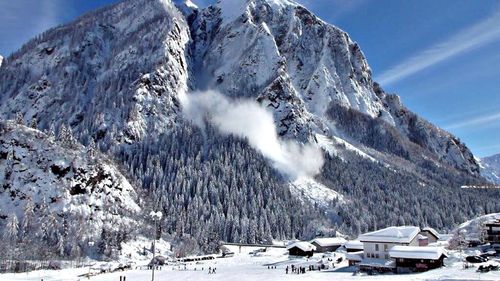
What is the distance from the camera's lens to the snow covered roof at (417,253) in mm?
80312

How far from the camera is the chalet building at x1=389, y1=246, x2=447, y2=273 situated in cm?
8044

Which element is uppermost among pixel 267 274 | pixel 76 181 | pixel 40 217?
pixel 76 181

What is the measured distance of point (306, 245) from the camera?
12200cm

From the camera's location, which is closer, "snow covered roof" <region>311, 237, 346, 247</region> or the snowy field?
the snowy field

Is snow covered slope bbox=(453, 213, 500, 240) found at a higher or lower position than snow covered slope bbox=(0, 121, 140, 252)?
lower

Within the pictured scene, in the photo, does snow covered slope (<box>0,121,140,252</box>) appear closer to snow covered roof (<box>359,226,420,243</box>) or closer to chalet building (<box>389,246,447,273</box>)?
snow covered roof (<box>359,226,420,243</box>)

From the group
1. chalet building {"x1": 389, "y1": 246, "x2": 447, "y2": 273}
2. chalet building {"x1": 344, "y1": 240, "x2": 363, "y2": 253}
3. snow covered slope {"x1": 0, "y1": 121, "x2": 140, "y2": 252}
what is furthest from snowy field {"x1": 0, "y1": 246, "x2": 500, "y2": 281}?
snow covered slope {"x1": 0, "y1": 121, "x2": 140, "y2": 252}

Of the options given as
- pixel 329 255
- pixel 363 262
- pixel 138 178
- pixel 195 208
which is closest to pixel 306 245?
pixel 329 255

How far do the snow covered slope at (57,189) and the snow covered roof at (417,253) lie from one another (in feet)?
233

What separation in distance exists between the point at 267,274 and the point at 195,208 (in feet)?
274

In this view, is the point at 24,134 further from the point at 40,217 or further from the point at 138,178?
the point at 138,178

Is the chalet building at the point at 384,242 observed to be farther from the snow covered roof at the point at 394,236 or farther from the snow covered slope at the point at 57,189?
the snow covered slope at the point at 57,189

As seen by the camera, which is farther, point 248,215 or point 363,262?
point 248,215

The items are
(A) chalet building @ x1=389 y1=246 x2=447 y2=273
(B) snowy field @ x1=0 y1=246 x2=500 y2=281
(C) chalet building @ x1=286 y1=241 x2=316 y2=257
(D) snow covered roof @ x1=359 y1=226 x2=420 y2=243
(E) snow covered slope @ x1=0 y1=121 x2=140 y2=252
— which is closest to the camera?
(B) snowy field @ x1=0 y1=246 x2=500 y2=281
